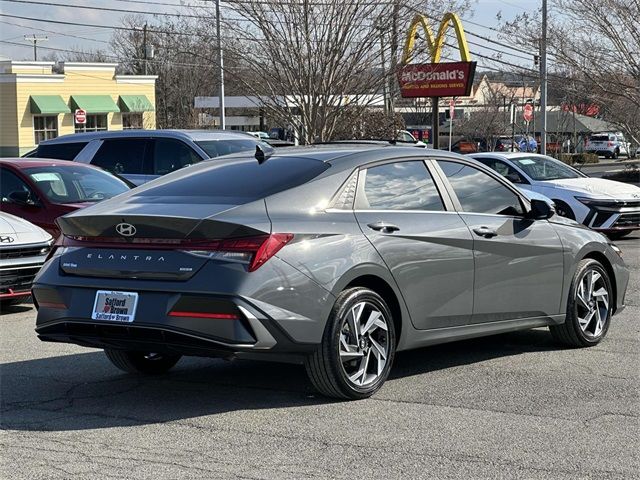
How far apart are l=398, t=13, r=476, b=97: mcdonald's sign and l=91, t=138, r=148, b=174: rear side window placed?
349 inches

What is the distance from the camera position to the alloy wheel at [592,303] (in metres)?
7.97

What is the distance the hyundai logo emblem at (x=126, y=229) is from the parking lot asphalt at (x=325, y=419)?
3.59ft

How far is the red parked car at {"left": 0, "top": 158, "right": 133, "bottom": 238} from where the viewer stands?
11.7 m

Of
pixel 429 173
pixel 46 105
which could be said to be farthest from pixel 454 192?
pixel 46 105

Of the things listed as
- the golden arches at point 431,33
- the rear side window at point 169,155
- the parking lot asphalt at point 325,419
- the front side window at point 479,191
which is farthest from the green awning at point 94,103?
the front side window at point 479,191

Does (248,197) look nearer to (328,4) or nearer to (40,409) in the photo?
(40,409)

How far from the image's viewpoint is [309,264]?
591 cm

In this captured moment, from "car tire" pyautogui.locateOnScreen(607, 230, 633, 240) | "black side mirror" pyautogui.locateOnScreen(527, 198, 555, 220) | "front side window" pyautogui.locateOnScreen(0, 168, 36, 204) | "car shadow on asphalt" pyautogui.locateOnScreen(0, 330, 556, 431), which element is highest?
"black side mirror" pyautogui.locateOnScreen(527, 198, 555, 220)

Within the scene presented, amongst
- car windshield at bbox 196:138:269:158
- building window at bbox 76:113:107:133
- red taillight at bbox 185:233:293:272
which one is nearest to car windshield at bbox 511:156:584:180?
car windshield at bbox 196:138:269:158

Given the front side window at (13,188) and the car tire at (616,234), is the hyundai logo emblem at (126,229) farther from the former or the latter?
the car tire at (616,234)

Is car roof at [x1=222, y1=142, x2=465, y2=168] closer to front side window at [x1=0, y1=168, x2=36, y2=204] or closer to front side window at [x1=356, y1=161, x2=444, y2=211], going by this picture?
front side window at [x1=356, y1=161, x2=444, y2=211]

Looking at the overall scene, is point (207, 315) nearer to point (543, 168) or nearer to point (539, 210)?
point (539, 210)

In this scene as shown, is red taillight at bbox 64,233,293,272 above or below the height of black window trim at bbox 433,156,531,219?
below

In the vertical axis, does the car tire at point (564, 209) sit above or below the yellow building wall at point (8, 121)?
below
